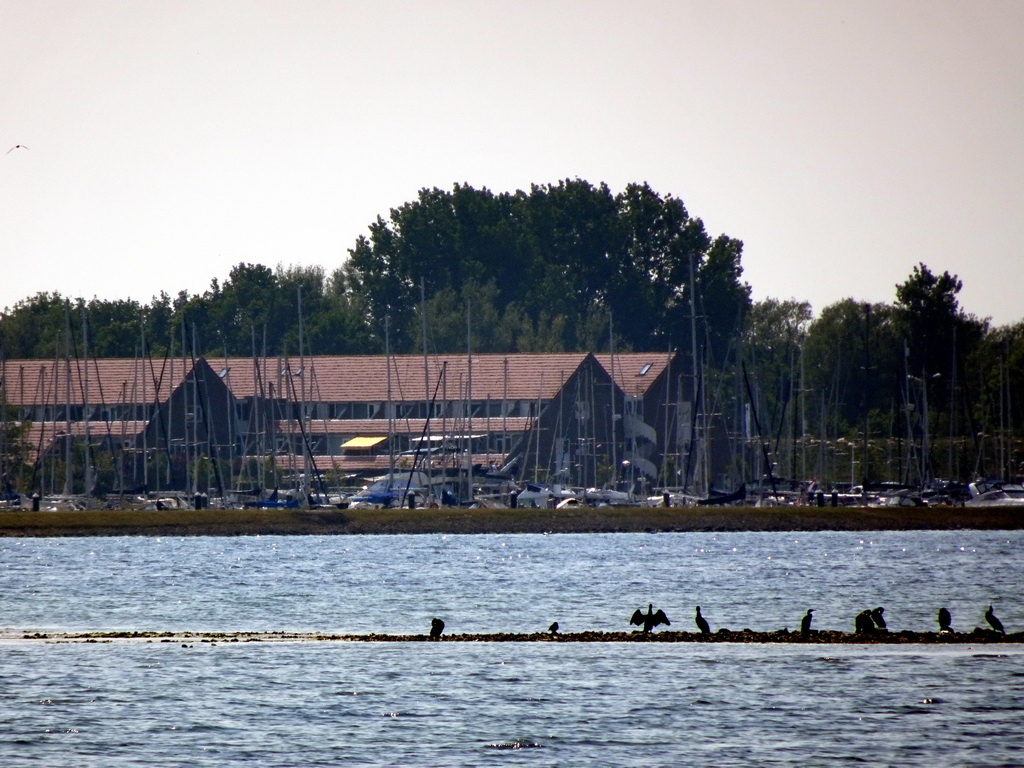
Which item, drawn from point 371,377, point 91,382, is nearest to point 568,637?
point 371,377

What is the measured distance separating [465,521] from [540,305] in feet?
222

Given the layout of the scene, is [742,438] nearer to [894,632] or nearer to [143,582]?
[143,582]

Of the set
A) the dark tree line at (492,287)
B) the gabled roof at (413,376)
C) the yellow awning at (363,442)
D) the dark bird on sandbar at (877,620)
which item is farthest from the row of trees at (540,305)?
the dark bird on sandbar at (877,620)

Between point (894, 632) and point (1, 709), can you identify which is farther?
point (894, 632)

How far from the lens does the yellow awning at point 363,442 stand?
371 feet

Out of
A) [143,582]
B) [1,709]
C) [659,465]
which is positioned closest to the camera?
[1,709]

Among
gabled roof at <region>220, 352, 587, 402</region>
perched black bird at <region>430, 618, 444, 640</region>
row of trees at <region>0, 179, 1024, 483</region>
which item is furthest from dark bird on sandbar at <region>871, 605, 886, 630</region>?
row of trees at <region>0, 179, 1024, 483</region>

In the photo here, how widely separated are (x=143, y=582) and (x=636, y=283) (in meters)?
96.9

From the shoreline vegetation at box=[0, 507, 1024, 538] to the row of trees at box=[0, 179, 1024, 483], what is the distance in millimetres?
46359

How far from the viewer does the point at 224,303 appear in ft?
519

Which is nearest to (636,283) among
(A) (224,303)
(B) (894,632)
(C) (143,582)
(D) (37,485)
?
(A) (224,303)

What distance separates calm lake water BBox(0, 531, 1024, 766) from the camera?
27.2 metres

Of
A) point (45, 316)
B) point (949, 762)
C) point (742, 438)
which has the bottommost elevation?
point (949, 762)

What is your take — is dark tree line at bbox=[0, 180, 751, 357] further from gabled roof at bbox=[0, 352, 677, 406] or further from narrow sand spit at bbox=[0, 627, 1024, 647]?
narrow sand spit at bbox=[0, 627, 1024, 647]
